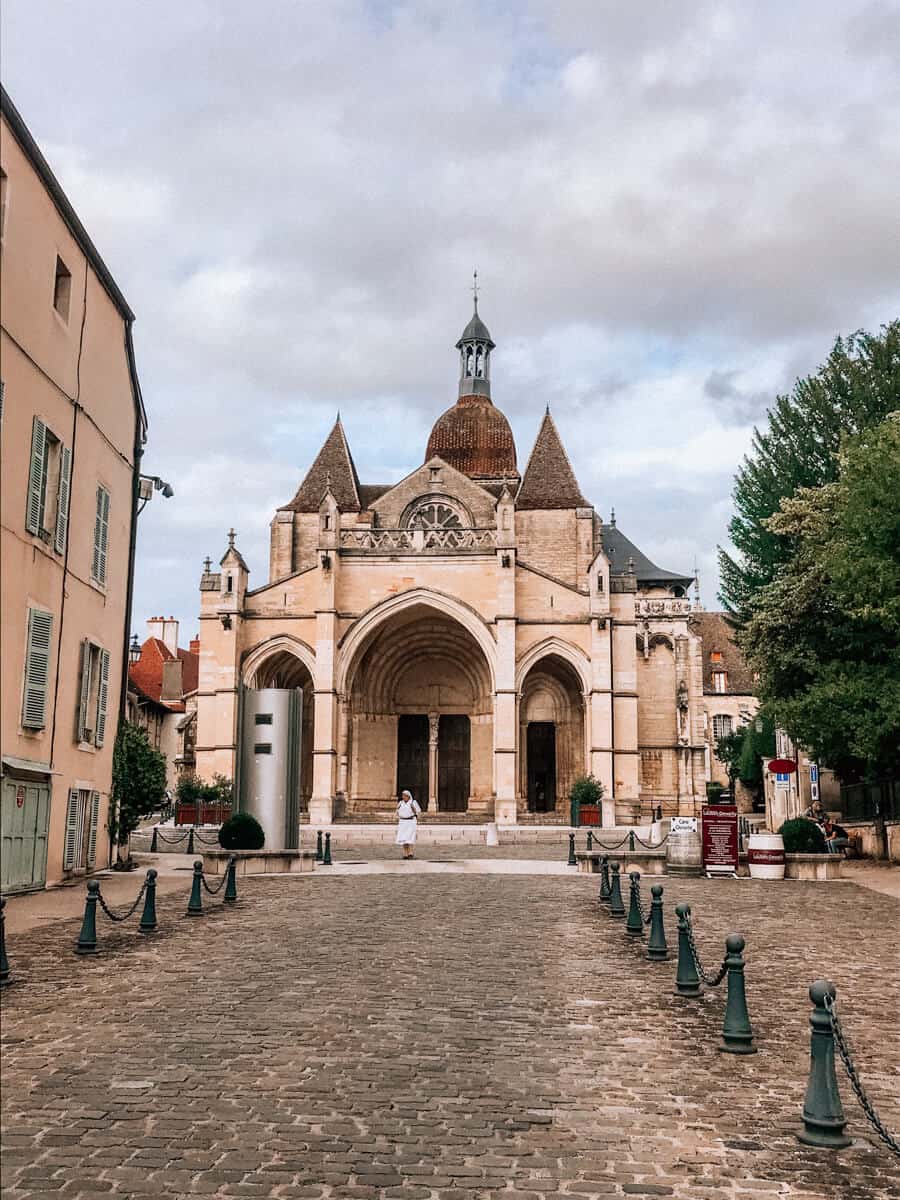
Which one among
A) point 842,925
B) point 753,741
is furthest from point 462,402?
point 842,925

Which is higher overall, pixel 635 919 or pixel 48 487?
pixel 48 487

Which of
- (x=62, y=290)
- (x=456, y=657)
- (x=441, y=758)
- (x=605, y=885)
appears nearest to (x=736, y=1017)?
(x=605, y=885)

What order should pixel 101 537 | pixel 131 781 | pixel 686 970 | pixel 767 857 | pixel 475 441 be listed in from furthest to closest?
1. pixel 475 441
2. pixel 767 857
3. pixel 131 781
4. pixel 101 537
5. pixel 686 970

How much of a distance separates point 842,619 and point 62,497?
1659 centimetres

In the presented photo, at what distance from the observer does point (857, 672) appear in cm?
2239

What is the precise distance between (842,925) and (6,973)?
29.1ft

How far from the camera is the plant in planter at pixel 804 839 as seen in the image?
20.4m

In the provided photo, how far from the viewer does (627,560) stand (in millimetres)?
54031

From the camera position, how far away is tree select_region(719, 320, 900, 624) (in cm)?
3152

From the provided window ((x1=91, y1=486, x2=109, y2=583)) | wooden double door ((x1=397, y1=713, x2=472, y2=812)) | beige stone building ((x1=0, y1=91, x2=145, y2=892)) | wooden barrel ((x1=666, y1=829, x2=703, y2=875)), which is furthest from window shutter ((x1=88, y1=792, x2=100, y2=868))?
wooden double door ((x1=397, y1=713, x2=472, y2=812))

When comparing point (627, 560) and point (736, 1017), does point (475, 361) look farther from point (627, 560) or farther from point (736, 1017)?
point (736, 1017)

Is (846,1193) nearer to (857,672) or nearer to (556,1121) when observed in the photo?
(556,1121)

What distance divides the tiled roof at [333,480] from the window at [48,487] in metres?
32.2

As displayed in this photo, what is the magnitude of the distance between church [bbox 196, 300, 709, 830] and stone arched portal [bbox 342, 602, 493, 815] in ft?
0.24
